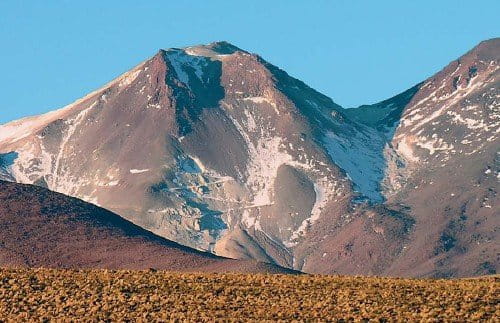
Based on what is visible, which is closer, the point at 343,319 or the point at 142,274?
the point at 343,319

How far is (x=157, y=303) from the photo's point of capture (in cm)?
7856

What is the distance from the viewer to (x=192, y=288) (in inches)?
3310

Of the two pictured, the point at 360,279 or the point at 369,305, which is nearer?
the point at 369,305

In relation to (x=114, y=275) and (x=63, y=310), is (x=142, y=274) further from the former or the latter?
(x=63, y=310)

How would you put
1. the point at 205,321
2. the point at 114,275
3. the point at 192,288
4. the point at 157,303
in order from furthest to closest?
the point at 114,275 → the point at 192,288 → the point at 157,303 → the point at 205,321

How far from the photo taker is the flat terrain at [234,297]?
75.0 meters

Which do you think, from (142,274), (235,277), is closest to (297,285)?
(235,277)

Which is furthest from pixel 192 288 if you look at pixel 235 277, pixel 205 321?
pixel 205 321

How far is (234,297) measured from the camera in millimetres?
80500

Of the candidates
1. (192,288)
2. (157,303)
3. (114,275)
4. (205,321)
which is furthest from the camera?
(114,275)

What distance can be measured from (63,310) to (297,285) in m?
14.7

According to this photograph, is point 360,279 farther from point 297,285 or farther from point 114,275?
point 114,275

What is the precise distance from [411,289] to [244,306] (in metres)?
10.6

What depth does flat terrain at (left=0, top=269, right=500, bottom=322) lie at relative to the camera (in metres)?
75.0
